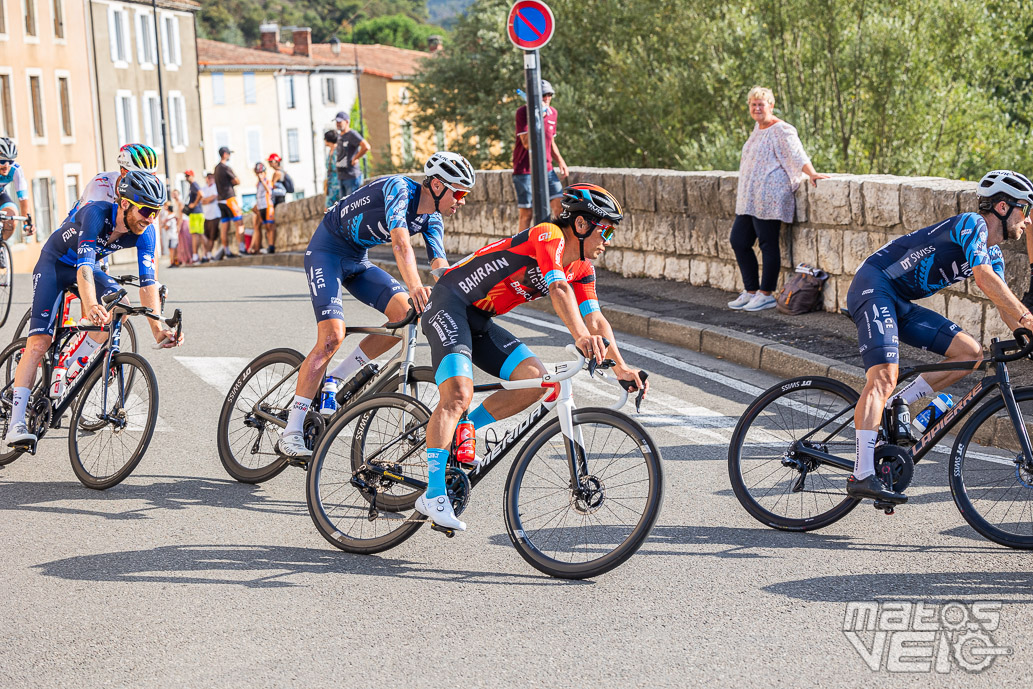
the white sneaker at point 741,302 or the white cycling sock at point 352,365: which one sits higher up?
the white cycling sock at point 352,365

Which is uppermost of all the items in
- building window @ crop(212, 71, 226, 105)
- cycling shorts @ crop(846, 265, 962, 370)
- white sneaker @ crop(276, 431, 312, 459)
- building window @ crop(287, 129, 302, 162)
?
building window @ crop(212, 71, 226, 105)

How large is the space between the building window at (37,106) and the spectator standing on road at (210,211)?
24888 mm

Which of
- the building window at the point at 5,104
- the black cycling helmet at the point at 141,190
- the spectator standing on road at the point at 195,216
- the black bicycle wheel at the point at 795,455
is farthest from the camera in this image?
the building window at the point at 5,104

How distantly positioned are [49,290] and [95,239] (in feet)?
1.60

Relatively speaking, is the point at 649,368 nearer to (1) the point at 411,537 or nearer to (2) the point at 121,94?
(1) the point at 411,537

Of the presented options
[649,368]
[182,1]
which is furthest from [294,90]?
[649,368]

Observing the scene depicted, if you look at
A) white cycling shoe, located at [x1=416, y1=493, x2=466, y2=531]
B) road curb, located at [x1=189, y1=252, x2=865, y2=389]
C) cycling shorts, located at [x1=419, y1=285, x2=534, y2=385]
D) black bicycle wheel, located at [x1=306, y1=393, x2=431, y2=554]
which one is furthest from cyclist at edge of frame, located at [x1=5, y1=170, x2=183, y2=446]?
road curb, located at [x1=189, y1=252, x2=865, y2=389]

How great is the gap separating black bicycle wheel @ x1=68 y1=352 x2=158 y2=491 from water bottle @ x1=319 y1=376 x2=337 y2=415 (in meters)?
0.90

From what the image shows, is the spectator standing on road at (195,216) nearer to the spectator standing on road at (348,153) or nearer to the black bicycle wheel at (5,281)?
the spectator standing on road at (348,153)

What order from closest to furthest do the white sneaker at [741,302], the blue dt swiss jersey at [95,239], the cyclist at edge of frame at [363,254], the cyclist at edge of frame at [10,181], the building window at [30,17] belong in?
the cyclist at edge of frame at [363,254]
the blue dt swiss jersey at [95,239]
the white sneaker at [741,302]
the cyclist at edge of frame at [10,181]
the building window at [30,17]

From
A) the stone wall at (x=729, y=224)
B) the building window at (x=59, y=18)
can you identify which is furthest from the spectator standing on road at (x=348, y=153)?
the building window at (x=59, y=18)

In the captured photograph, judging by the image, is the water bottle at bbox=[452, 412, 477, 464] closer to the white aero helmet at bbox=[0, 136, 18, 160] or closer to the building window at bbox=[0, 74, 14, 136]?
the white aero helmet at bbox=[0, 136, 18, 160]

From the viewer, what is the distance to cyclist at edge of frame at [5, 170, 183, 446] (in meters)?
6.57

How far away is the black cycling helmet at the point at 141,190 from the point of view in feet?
21.5
